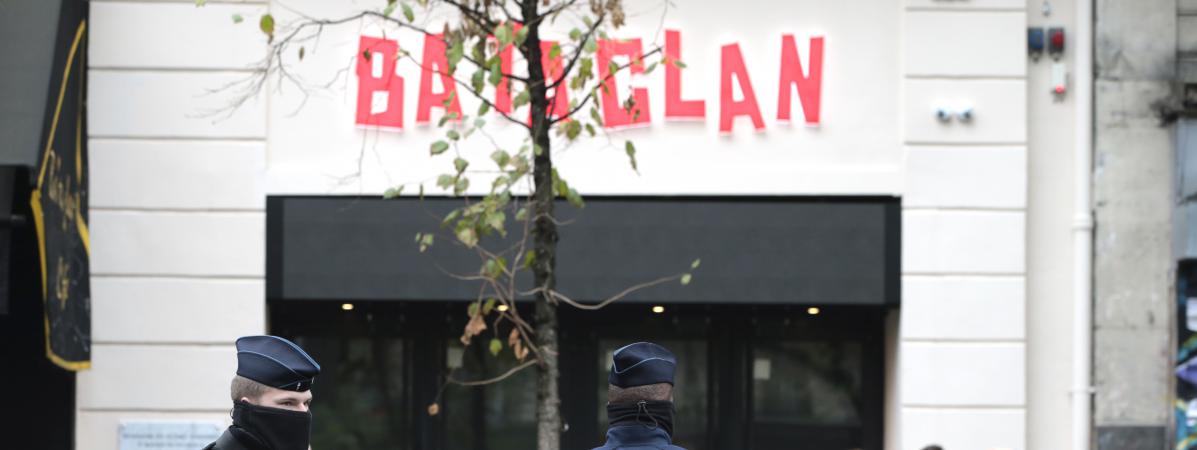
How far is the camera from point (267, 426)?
406 centimetres

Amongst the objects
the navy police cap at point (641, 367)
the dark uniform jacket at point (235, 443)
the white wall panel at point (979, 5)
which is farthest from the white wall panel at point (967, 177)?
the dark uniform jacket at point (235, 443)

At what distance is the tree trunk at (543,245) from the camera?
824 centimetres

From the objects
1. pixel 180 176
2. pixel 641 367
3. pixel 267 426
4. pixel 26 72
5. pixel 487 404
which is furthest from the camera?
pixel 487 404

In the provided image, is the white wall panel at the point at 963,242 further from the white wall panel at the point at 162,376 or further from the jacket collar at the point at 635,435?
the jacket collar at the point at 635,435

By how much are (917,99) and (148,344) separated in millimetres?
6371

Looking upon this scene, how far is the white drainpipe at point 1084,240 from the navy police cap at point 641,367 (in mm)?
7400

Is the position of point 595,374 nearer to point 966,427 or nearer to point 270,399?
point 966,427

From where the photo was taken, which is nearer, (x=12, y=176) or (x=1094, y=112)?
(x=12, y=176)

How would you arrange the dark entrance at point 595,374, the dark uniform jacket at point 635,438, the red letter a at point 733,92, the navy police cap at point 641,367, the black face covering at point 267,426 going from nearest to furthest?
the black face covering at point 267,426 < the dark uniform jacket at point 635,438 < the navy police cap at point 641,367 < the red letter a at point 733,92 < the dark entrance at point 595,374

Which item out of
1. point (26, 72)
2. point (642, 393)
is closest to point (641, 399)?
point (642, 393)

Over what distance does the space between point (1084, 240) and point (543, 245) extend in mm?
5655

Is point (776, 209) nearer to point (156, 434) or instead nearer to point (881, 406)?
point (881, 406)

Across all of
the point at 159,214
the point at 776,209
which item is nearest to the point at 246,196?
the point at 159,214

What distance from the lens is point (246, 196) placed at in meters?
12.1
